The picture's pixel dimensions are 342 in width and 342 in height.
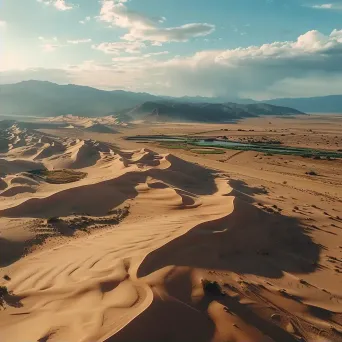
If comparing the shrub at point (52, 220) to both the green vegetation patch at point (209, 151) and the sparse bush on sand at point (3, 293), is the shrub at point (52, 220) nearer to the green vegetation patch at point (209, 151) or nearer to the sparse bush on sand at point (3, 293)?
the sparse bush on sand at point (3, 293)

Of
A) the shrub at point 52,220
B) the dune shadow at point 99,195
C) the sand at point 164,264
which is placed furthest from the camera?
A: the dune shadow at point 99,195

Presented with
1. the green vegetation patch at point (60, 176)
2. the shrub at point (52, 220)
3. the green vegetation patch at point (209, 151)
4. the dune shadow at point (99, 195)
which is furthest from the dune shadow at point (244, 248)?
the green vegetation patch at point (209, 151)

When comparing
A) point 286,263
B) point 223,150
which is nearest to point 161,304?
point 286,263

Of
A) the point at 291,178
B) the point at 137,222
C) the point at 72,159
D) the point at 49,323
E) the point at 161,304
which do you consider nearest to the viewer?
the point at 49,323

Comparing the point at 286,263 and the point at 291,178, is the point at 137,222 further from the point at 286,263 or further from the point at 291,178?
the point at 291,178

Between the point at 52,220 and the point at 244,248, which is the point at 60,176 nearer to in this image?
the point at 52,220

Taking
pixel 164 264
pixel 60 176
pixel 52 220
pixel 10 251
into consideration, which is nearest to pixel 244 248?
pixel 164 264
